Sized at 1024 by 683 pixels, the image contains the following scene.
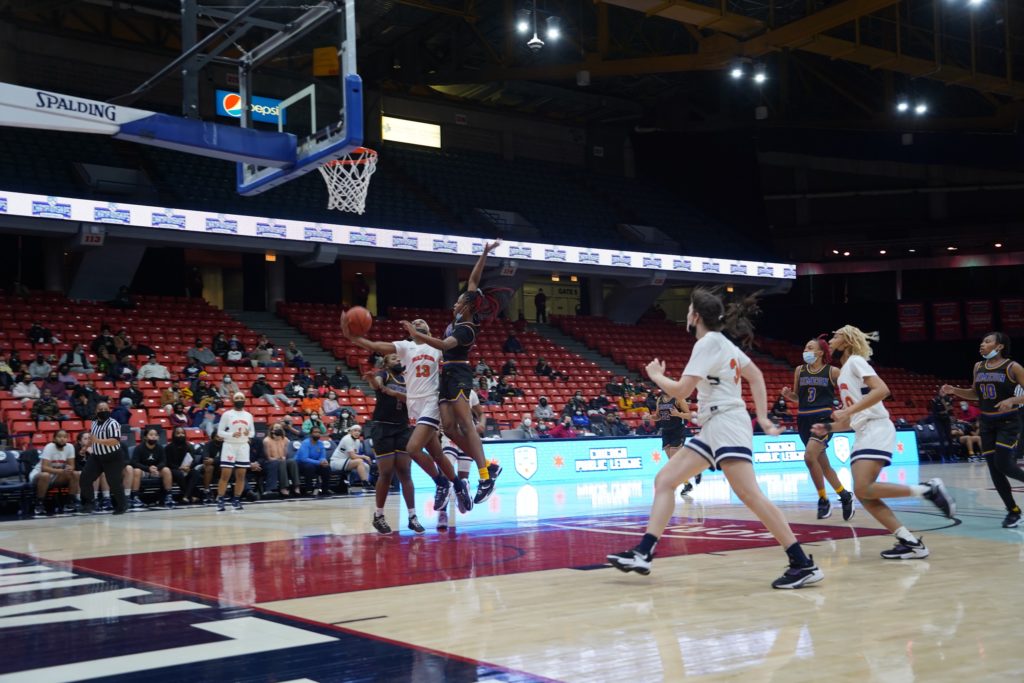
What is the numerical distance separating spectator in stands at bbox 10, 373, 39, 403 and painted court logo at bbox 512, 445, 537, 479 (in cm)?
853

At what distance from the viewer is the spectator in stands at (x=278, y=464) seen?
16359mm

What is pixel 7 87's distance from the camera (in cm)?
786

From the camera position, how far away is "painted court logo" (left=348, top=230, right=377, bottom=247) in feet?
78.7

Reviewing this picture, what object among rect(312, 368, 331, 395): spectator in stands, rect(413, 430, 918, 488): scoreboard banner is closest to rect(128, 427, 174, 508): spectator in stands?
rect(413, 430, 918, 488): scoreboard banner

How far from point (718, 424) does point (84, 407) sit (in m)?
13.7

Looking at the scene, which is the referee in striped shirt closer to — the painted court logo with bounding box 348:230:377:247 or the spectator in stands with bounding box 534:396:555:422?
the spectator in stands with bounding box 534:396:555:422

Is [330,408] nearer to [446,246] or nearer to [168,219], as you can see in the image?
[168,219]

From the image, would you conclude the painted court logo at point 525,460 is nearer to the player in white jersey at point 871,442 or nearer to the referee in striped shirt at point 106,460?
the referee in striped shirt at point 106,460

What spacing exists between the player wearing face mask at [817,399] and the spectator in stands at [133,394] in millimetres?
12066

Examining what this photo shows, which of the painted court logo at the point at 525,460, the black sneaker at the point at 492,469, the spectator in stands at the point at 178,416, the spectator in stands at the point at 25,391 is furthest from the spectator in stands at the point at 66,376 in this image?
the black sneaker at the point at 492,469

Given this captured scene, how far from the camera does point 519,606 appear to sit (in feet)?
17.6

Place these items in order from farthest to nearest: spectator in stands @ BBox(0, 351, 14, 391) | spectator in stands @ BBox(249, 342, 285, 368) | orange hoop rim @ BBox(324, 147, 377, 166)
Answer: spectator in stands @ BBox(249, 342, 285, 368)
spectator in stands @ BBox(0, 351, 14, 391)
orange hoop rim @ BBox(324, 147, 377, 166)

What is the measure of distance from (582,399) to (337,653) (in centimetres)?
2019

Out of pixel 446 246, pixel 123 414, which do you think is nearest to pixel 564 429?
pixel 446 246
